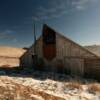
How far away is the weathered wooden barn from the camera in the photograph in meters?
19.4

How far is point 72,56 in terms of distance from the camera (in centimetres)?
2086

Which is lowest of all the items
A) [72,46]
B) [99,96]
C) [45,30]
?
[99,96]

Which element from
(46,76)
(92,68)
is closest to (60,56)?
(46,76)

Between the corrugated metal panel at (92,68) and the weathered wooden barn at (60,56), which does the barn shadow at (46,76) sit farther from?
the weathered wooden barn at (60,56)

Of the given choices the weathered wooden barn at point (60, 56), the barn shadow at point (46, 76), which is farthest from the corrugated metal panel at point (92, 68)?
the barn shadow at point (46, 76)

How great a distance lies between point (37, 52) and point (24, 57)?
11.5ft

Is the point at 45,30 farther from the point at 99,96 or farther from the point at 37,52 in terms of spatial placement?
the point at 99,96

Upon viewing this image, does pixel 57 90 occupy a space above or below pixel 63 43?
below

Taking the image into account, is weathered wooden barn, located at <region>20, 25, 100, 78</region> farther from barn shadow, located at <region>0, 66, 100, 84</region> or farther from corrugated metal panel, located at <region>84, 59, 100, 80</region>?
barn shadow, located at <region>0, 66, 100, 84</region>

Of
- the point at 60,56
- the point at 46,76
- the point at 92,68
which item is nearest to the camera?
the point at 46,76

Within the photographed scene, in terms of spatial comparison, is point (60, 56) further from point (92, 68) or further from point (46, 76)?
point (92, 68)

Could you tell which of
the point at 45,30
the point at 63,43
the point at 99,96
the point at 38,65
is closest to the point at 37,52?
the point at 38,65


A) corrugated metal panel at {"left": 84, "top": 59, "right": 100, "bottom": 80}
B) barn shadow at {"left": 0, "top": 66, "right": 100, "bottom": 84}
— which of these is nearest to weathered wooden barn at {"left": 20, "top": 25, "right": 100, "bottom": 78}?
corrugated metal panel at {"left": 84, "top": 59, "right": 100, "bottom": 80}

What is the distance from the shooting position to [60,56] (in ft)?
73.0
